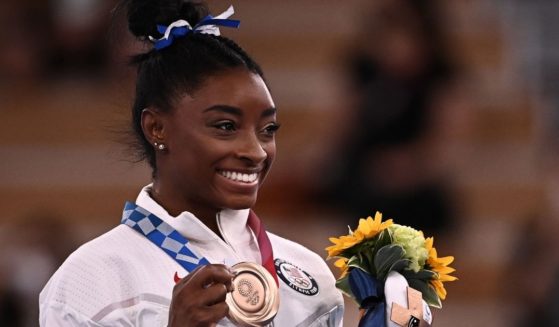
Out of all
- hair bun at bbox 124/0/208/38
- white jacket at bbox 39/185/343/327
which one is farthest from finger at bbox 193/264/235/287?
hair bun at bbox 124/0/208/38

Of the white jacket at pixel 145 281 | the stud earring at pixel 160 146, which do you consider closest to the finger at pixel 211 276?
the white jacket at pixel 145 281

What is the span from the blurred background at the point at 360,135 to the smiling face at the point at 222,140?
8.39 feet

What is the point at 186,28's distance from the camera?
325 cm

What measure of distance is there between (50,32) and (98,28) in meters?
0.35

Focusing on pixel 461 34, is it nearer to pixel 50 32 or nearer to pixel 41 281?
pixel 50 32

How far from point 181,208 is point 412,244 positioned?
1.65 ft

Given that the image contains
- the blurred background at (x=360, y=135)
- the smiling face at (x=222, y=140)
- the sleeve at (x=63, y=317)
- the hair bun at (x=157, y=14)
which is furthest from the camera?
the blurred background at (x=360, y=135)

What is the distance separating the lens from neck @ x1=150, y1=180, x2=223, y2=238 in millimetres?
3158

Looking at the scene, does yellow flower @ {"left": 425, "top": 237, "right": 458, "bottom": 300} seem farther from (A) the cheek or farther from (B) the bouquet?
(A) the cheek

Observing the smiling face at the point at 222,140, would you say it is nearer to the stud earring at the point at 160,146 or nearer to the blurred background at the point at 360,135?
the stud earring at the point at 160,146

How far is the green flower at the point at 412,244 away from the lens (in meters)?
3.20

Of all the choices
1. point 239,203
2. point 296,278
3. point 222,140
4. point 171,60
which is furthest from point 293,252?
point 171,60

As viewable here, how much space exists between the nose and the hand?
333 mm

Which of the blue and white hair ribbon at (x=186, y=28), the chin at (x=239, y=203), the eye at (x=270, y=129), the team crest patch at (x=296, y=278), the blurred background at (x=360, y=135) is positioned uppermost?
the blurred background at (x=360, y=135)
